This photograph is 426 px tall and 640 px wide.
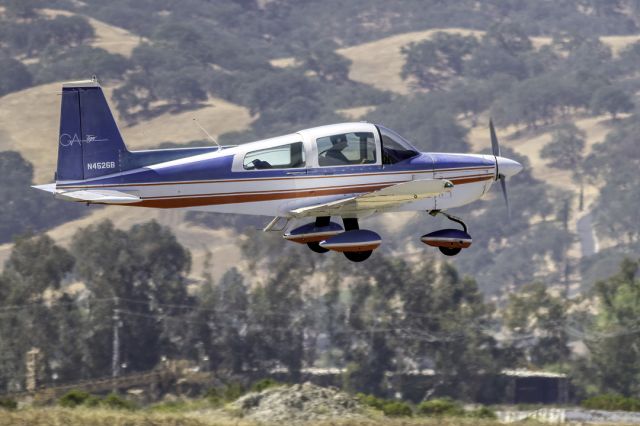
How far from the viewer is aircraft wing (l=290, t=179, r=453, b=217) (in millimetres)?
22500

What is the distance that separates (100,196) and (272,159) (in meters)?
3.04

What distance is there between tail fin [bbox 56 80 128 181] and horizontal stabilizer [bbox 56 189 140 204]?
0.36 meters

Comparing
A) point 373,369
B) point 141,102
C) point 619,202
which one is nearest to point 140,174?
point 373,369

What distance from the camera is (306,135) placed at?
75.3 ft

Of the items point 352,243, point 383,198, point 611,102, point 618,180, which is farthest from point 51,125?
point 383,198

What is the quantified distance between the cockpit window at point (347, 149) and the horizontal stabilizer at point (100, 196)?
3341mm

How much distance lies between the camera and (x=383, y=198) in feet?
75.0

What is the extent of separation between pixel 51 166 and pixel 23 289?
6192cm

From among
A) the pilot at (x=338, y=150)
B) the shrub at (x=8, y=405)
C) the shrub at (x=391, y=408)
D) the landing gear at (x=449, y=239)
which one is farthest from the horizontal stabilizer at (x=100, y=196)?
the shrub at (x=391, y=408)

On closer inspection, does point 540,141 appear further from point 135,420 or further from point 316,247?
point 316,247

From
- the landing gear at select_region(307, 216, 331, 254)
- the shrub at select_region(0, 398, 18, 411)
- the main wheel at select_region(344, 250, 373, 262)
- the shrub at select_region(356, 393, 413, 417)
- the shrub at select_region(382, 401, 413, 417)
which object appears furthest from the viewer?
the shrub at select_region(356, 393, 413, 417)

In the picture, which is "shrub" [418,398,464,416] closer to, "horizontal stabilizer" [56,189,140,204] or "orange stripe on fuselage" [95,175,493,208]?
"orange stripe on fuselage" [95,175,493,208]

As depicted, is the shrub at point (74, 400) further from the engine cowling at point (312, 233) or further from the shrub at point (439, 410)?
the engine cowling at point (312, 233)

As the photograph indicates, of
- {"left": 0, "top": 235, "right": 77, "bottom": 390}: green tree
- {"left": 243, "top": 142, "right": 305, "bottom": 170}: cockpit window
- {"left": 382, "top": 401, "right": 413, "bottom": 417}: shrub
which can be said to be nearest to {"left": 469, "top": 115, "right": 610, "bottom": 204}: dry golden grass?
{"left": 0, "top": 235, "right": 77, "bottom": 390}: green tree
